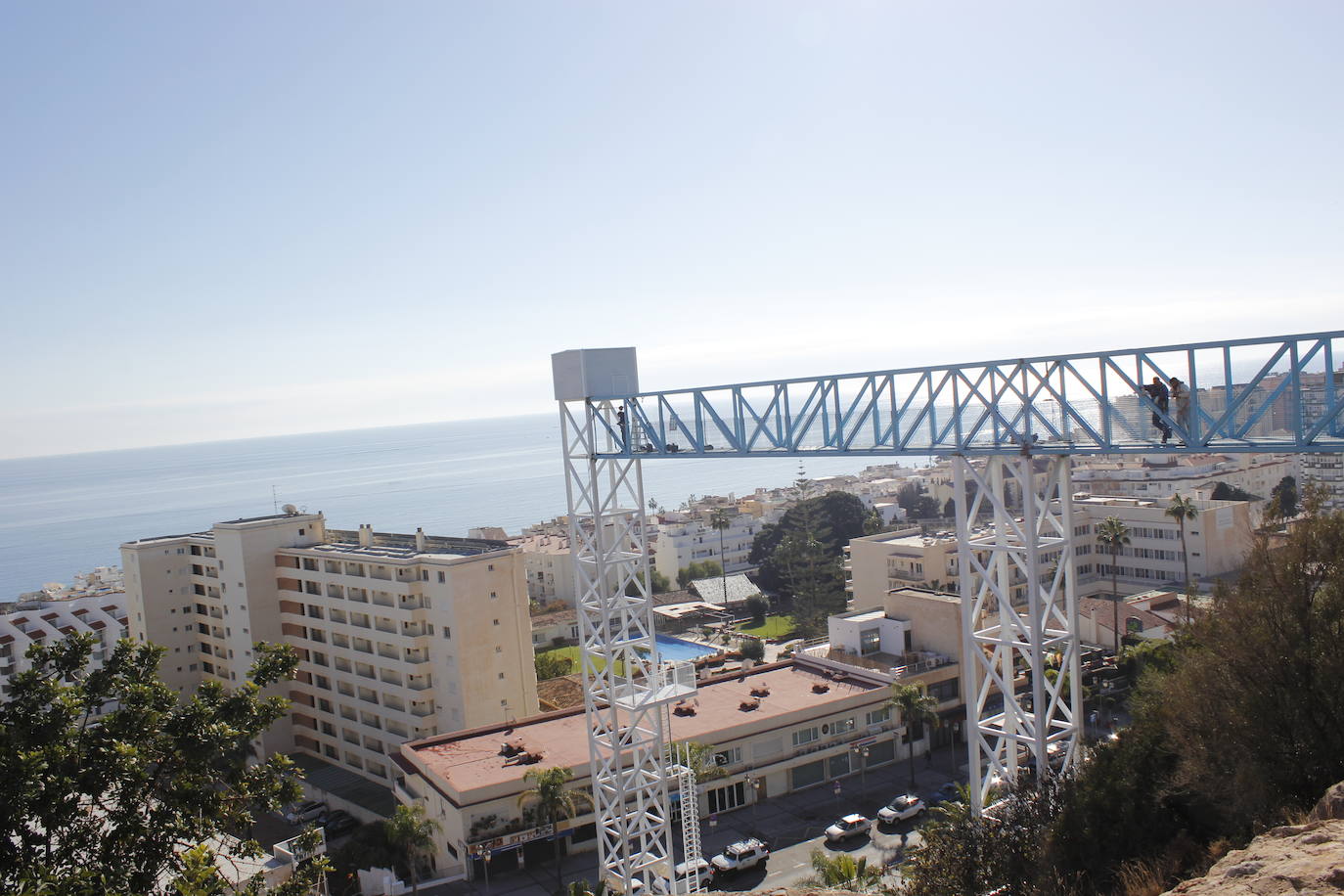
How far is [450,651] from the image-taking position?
2731 centimetres

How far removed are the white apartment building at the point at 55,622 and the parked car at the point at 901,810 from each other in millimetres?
35466

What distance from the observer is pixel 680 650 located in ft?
134

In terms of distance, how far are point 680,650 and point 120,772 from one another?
3507cm

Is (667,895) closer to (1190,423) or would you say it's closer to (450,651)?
(1190,423)

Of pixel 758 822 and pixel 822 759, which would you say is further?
pixel 822 759

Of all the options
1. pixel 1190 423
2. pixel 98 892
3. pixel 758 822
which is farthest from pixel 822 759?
pixel 98 892

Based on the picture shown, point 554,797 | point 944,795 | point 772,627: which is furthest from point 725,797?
point 772,627

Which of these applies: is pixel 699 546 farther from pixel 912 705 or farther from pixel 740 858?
pixel 740 858

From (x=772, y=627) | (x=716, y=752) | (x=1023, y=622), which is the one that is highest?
(x=1023, y=622)

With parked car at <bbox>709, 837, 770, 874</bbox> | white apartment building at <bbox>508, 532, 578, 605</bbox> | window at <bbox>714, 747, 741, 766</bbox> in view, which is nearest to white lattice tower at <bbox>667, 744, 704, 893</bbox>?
parked car at <bbox>709, 837, 770, 874</bbox>

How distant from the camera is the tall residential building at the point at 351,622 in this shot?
27.6 metres

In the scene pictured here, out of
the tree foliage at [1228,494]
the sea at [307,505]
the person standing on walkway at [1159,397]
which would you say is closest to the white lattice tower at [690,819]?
the person standing on walkway at [1159,397]

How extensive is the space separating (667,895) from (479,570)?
14.1 metres

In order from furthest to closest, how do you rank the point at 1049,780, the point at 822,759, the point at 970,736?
the point at 822,759
the point at 970,736
the point at 1049,780
